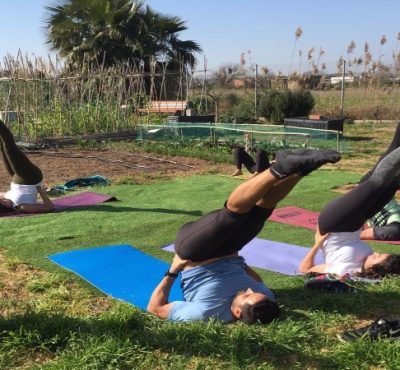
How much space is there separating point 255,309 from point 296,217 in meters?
3.07

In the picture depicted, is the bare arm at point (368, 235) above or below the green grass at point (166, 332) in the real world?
above

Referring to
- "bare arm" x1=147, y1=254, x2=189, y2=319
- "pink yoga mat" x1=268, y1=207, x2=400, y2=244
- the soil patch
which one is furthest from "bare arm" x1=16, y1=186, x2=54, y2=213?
"bare arm" x1=147, y1=254, x2=189, y2=319

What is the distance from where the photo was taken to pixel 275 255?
15.3 feet

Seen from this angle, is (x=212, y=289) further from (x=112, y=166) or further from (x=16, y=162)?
(x=112, y=166)

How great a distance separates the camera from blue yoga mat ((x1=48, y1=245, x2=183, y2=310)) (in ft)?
12.5

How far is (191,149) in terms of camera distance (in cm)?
1117

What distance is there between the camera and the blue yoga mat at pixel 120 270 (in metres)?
3.80

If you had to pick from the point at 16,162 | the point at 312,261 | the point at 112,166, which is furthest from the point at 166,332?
the point at 112,166

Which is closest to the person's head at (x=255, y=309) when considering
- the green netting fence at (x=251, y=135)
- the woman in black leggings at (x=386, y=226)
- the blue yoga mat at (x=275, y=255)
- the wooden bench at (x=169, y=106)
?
the blue yoga mat at (x=275, y=255)

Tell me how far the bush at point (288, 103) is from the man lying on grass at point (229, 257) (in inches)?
531

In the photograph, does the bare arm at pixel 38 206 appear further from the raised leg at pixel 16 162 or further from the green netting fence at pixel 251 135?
the green netting fence at pixel 251 135

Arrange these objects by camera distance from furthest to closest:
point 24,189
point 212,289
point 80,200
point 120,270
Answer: point 80,200 < point 24,189 < point 120,270 < point 212,289

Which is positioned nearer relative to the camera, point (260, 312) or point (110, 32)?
point (260, 312)

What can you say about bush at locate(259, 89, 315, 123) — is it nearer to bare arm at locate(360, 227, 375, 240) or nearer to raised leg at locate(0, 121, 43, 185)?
raised leg at locate(0, 121, 43, 185)
